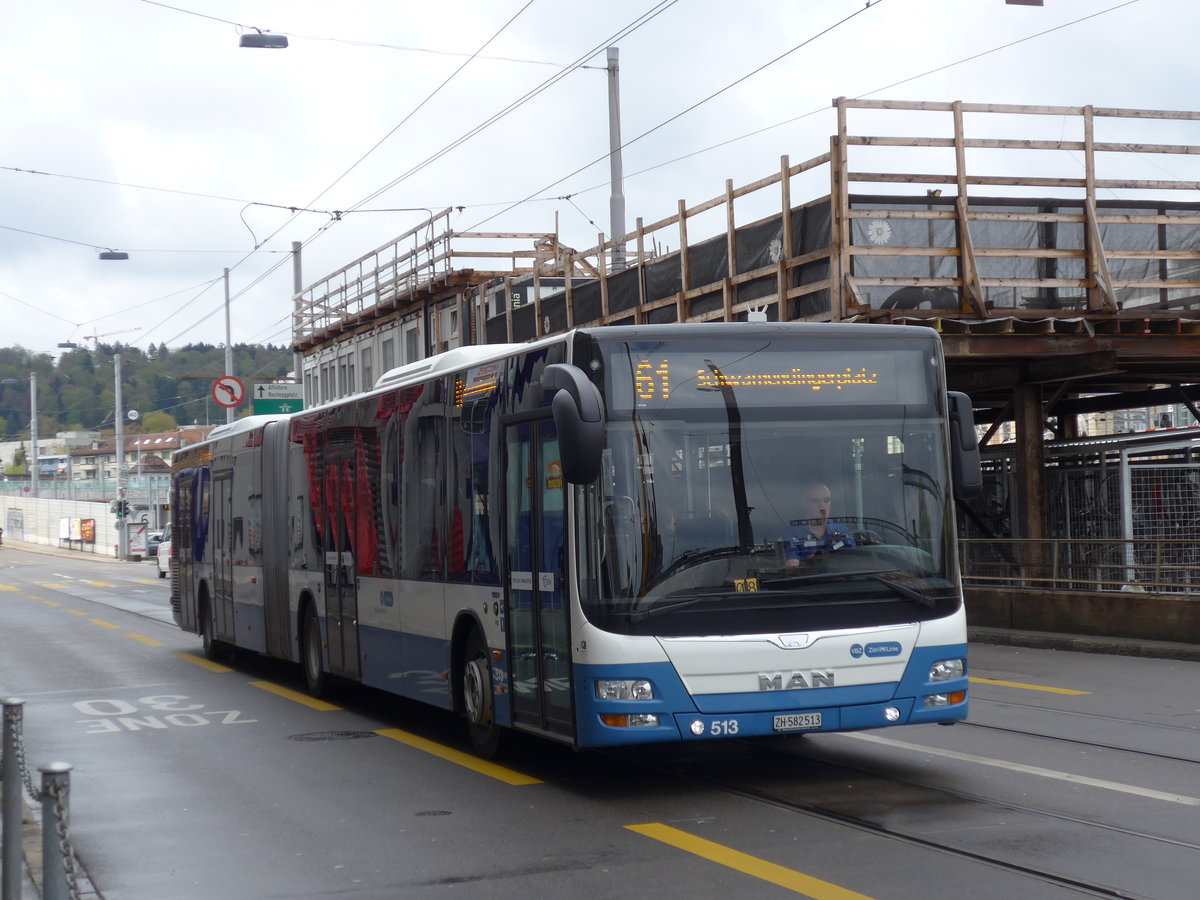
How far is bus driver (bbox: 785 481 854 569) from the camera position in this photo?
9.02 m

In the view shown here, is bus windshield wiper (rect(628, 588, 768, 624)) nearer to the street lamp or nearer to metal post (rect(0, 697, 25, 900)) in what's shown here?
metal post (rect(0, 697, 25, 900))

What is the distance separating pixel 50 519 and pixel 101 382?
2280 cm

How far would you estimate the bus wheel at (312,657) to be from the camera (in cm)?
1528

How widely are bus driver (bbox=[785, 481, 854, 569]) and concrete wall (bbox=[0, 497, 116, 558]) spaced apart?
8518 centimetres

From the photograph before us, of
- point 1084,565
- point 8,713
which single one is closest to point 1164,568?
point 1084,565

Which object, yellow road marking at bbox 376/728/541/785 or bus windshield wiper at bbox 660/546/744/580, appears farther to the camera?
yellow road marking at bbox 376/728/541/785

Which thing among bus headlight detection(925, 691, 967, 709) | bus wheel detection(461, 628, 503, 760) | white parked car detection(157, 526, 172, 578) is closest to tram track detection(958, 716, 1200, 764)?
bus headlight detection(925, 691, 967, 709)

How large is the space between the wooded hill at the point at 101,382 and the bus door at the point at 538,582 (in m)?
92.1

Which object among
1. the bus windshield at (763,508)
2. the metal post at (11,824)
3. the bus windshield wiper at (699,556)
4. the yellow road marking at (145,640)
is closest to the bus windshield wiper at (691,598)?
the bus windshield at (763,508)

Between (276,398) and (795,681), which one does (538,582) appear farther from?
(276,398)

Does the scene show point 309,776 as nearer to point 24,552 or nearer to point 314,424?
point 314,424

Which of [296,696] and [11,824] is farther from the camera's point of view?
[296,696]

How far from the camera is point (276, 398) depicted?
119 ft

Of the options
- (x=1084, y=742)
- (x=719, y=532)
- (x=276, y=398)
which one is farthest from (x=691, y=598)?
(x=276, y=398)
